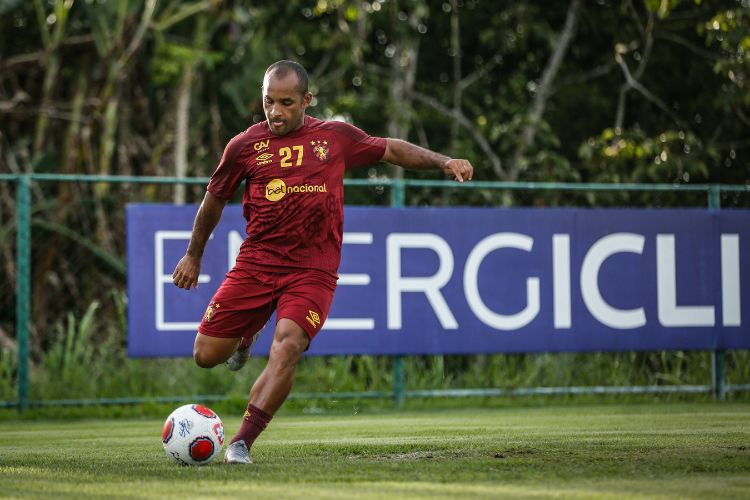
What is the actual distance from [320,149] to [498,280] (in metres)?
5.37

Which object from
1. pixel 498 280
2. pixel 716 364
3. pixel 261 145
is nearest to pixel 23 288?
pixel 498 280

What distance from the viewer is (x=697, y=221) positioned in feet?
41.2

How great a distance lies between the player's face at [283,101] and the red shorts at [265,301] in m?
0.81

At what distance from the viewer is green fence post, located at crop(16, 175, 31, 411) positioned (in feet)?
36.7

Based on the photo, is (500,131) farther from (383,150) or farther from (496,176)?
(383,150)

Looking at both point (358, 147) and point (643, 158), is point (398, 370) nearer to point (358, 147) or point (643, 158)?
point (358, 147)

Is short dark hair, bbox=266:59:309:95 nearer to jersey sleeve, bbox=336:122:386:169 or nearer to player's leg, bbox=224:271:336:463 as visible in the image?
jersey sleeve, bbox=336:122:386:169

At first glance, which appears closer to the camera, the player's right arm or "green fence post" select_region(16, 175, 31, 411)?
the player's right arm

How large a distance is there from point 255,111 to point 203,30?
1572 millimetres

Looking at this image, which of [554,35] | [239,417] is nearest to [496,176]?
[554,35]

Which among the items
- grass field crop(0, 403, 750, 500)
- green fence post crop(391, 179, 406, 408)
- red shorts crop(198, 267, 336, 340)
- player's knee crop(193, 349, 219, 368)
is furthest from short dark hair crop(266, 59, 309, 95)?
green fence post crop(391, 179, 406, 408)

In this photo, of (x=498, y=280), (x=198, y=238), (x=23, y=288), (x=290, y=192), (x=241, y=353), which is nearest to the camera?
(x=290, y=192)

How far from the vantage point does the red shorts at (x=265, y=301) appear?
22.1ft

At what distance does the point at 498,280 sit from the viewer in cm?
1201
